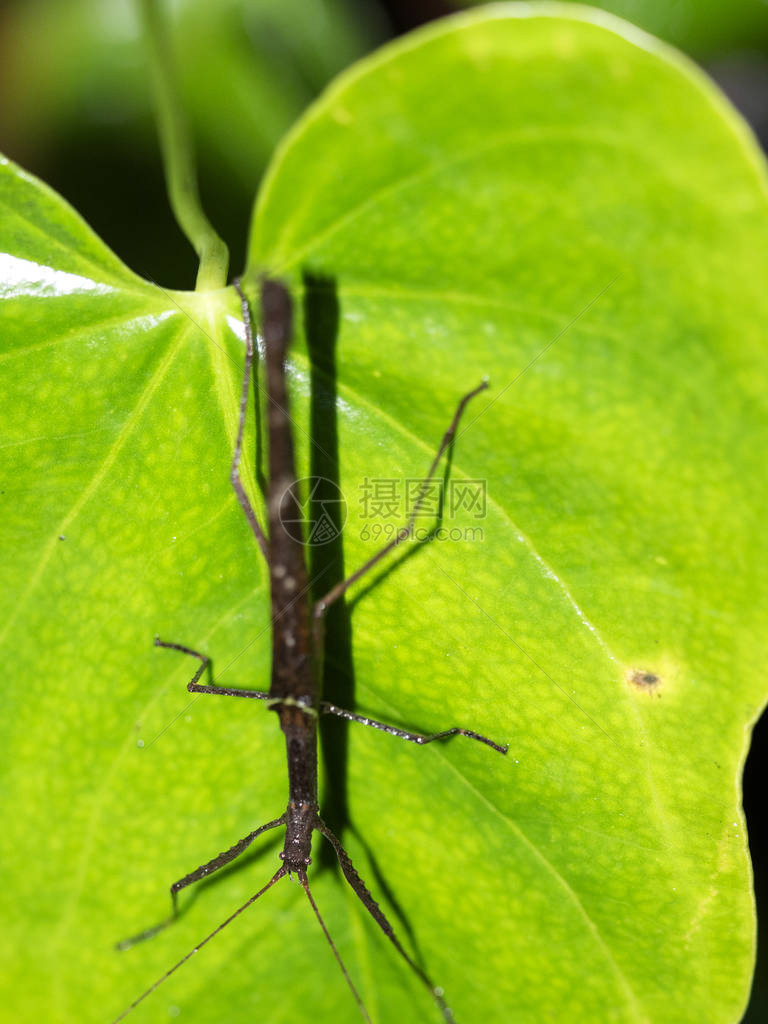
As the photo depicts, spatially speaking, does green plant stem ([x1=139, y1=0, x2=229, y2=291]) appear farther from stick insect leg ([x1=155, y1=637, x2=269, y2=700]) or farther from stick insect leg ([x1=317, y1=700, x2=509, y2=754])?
stick insect leg ([x1=317, y1=700, x2=509, y2=754])

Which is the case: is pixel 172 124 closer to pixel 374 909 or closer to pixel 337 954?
pixel 374 909

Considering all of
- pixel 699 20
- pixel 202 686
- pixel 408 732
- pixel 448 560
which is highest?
pixel 699 20

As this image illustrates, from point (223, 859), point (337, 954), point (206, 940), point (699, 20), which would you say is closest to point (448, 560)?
point (223, 859)

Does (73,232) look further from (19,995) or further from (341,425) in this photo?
(19,995)

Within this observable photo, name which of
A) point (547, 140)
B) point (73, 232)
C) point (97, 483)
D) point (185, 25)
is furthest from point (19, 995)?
point (185, 25)

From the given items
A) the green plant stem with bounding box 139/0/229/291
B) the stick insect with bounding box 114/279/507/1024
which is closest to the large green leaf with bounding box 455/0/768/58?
the green plant stem with bounding box 139/0/229/291
